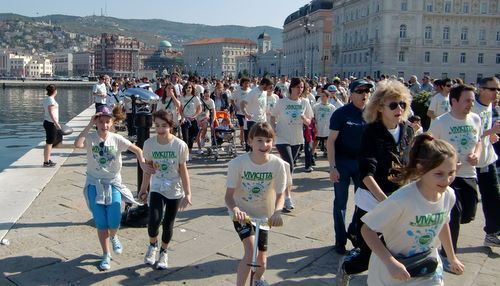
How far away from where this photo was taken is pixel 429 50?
77750 millimetres

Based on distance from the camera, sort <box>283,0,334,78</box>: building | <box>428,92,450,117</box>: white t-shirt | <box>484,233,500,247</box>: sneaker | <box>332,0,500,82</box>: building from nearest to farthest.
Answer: <box>484,233,500,247</box>: sneaker < <box>428,92,450,117</box>: white t-shirt < <box>332,0,500,82</box>: building < <box>283,0,334,78</box>: building

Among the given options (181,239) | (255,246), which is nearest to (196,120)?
(181,239)

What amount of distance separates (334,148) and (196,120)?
6.90 metres

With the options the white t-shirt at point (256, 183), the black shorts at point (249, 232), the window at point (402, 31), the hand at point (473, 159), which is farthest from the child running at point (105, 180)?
the window at point (402, 31)

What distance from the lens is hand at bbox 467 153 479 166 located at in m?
4.98

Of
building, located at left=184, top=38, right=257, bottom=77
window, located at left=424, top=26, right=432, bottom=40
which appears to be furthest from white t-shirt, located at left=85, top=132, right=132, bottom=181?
building, located at left=184, top=38, right=257, bottom=77

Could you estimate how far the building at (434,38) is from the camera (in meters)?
76.2

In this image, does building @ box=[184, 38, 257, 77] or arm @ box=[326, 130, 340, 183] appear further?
building @ box=[184, 38, 257, 77]

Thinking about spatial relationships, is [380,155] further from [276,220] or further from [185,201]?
[185,201]

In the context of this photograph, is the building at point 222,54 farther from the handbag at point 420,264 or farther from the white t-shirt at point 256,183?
the handbag at point 420,264

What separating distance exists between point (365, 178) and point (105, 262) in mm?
2672

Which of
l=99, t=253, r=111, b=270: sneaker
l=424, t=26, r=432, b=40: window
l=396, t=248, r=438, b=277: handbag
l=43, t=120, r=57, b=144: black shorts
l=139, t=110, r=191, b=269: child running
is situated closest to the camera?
l=396, t=248, r=438, b=277: handbag

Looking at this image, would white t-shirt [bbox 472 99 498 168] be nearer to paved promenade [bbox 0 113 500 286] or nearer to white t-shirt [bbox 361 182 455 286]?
paved promenade [bbox 0 113 500 286]

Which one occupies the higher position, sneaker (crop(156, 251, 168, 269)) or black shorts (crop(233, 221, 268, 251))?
black shorts (crop(233, 221, 268, 251))
